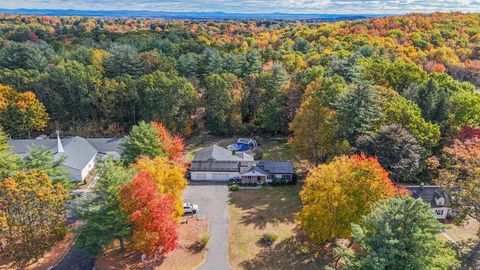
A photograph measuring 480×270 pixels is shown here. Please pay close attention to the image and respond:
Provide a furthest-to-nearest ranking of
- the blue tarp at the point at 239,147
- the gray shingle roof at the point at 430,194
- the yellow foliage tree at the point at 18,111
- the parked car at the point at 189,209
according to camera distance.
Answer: the blue tarp at the point at 239,147
the yellow foliage tree at the point at 18,111
the parked car at the point at 189,209
the gray shingle roof at the point at 430,194

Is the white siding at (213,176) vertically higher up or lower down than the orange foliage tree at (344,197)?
lower down

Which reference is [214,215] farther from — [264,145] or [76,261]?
[264,145]

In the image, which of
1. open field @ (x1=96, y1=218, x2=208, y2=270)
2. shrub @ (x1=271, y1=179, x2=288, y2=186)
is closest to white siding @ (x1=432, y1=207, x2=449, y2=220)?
shrub @ (x1=271, y1=179, x2=288, y2=186)

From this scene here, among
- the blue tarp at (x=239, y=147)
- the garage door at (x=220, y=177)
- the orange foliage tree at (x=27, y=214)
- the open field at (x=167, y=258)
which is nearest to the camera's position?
the orange foliage tree at (x=27, y=214)

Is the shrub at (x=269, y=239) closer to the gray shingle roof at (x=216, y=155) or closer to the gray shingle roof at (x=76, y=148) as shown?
the gray shingle roof at (x=216, y=155)

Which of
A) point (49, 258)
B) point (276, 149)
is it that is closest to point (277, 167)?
point (276, 149)

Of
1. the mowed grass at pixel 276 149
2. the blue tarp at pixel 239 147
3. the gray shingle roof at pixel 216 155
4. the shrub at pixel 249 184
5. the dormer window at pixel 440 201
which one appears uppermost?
the dormer window at pixel 440 201

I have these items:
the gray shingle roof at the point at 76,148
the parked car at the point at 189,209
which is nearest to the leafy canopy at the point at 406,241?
the parked car at the point at 189,209
